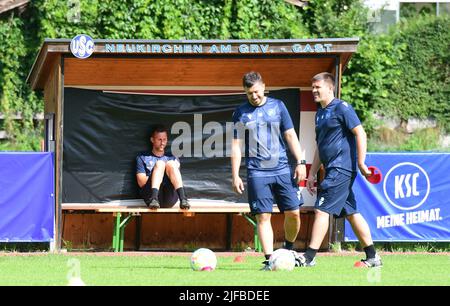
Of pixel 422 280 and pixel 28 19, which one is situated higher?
pixel 28 19

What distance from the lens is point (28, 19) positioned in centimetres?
2675

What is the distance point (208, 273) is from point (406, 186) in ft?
17.7

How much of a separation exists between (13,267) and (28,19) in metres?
15.4

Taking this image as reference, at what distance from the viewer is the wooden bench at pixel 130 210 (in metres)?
15.5

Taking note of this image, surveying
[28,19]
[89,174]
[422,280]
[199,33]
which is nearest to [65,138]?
[89,174]

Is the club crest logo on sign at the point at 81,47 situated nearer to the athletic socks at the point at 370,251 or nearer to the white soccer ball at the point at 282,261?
the white soccer ball at the point at 282,261

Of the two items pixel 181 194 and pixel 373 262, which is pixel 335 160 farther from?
pixel 181 194

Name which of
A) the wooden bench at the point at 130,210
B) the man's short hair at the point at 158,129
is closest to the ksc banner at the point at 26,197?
the wooden bench at the point at 130,210

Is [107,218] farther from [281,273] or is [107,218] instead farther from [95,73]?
[281,273]

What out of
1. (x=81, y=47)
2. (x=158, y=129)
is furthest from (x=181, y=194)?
(x=81, y=47)

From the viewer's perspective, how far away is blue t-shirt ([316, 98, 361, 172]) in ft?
37.6

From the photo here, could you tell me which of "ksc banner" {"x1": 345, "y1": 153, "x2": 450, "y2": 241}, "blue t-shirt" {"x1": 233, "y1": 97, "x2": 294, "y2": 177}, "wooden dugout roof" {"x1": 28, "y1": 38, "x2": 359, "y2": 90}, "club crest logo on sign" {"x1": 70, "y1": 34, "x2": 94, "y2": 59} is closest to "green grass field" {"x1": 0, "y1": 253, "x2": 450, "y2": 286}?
"blue t-shirt" {"x1": 233, "y1": 97, "x2": 294, "y2": 177}

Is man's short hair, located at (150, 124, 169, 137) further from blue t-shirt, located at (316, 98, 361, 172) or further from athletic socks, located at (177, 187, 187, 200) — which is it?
blue t-shirt, located at (316, 98, 361, 172)

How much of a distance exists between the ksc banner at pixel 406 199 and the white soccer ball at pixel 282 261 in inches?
177
